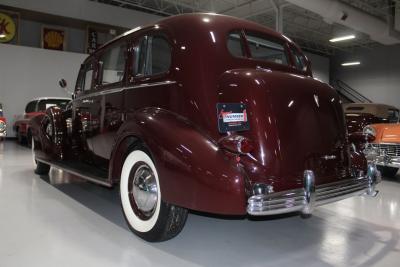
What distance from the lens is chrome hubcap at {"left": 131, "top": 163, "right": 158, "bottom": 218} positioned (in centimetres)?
279

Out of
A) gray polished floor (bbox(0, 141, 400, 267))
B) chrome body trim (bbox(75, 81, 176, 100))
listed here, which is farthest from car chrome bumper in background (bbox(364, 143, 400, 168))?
chrome body trim (bbox(75, 81, 176, 100))

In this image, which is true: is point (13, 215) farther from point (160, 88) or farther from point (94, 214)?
point (160, 88)

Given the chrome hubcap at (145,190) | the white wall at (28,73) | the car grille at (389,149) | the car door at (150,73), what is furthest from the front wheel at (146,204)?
the white wall at (28,73)

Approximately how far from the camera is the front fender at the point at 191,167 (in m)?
2.23

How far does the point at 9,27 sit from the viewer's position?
42.2 feet

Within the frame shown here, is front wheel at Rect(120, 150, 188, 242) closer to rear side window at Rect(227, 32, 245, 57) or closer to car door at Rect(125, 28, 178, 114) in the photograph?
car door at Rect(125, 28, 178, 114)

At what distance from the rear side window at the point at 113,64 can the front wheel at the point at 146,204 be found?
3.50ft

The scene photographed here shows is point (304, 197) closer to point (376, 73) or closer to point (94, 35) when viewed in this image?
point (94, 35)

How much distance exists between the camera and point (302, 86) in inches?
108

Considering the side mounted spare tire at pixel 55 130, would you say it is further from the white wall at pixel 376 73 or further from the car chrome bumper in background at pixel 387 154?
the white wall at pixel 376 73

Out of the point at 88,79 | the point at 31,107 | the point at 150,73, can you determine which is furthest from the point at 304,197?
the point at 31,107

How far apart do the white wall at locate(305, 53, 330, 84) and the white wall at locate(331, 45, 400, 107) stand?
655 millimetres

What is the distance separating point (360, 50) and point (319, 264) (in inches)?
833

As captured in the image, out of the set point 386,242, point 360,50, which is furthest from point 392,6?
point 386,242
